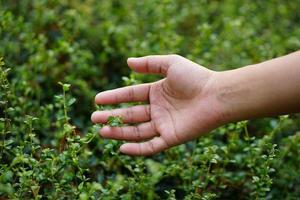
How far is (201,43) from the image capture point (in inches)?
127

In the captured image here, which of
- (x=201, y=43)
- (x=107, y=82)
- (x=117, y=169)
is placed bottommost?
(x=117, y=169)

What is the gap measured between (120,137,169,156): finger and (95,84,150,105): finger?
0.77ft

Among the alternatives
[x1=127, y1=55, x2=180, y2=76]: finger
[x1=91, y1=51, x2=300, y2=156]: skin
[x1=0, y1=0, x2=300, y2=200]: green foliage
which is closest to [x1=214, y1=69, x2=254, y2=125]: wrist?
[x1=91, y1=51, x2=300, y2=156]: skin

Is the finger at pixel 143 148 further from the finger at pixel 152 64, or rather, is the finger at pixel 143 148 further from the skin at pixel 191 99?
the finger at pixel 152 64

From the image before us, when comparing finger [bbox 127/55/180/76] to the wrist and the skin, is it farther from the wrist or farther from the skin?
the wrist

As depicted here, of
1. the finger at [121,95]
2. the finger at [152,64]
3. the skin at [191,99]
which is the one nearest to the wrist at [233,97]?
the skin at [191,99]

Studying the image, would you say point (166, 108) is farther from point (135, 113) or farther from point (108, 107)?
point (108, 107)

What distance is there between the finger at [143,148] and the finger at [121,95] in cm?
23

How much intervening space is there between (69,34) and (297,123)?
5.15ft

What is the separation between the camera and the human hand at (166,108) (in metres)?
2.27

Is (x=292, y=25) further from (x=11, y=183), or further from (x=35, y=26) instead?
(x=11, y=183)

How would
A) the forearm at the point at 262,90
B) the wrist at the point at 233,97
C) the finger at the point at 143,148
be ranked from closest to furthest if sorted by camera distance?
the forearm at the point at 262,90, the wrist at the point at 233,97, the finger at the point at 143,148

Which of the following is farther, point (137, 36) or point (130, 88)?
point (137, 36)

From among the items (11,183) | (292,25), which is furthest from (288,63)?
(292,25)
